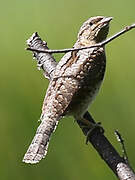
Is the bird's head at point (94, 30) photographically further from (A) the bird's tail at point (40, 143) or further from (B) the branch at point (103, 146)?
(A) the bird's tail at point (40, 143)

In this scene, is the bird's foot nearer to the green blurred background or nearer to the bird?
the bird

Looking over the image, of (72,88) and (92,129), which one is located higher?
(72,88)

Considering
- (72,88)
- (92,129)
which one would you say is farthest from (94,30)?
(92,129)

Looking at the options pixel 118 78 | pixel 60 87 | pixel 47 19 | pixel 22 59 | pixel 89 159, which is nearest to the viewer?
pixel 60 87

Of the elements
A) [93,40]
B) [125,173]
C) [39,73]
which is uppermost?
[39,73]

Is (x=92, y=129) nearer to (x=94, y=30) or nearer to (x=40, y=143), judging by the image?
(x=40, y=143)

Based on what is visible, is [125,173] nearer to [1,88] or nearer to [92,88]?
[92,88]

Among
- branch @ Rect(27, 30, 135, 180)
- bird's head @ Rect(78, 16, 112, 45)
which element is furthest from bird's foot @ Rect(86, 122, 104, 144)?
bird's head @ Rect(78, 16, 112, 45)

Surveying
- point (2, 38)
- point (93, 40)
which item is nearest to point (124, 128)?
point (93, 40)
